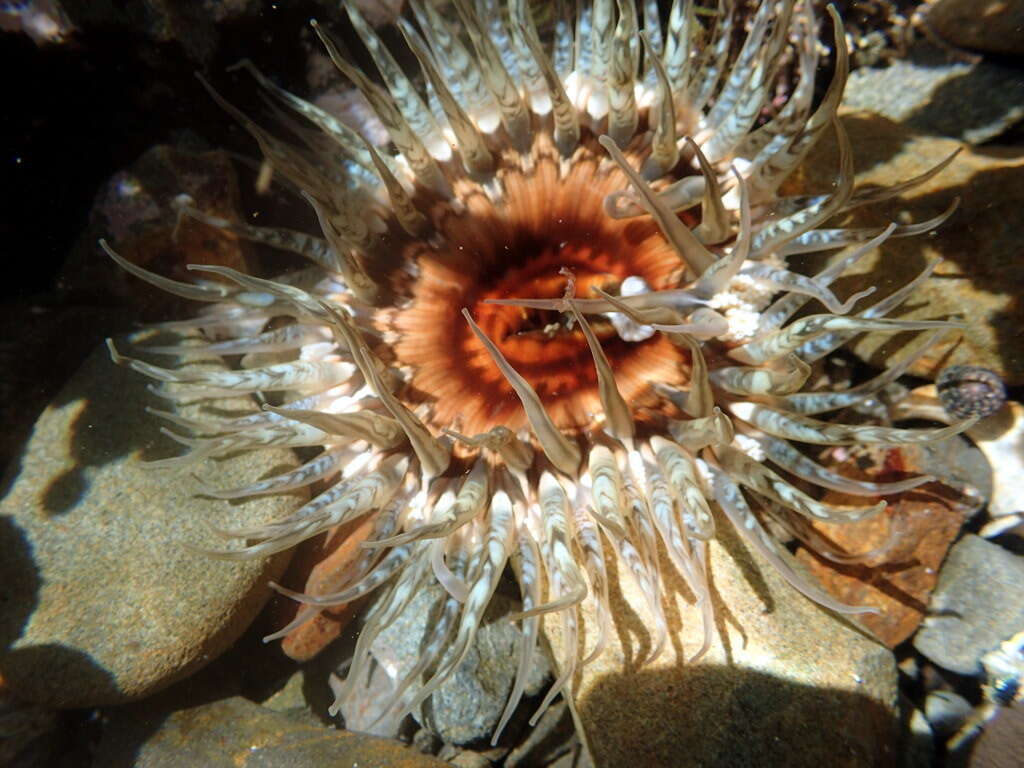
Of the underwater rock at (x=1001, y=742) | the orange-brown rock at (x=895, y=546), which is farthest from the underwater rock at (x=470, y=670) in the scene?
the underwater rock at (x=1001, y=742)

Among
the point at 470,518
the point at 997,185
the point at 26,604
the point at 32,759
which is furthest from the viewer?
the point at 32,759

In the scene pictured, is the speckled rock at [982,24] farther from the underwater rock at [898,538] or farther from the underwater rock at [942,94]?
the underwater rock at [898,538]

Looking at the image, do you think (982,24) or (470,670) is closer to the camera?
(470,670)

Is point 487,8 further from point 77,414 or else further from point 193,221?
point 77,414

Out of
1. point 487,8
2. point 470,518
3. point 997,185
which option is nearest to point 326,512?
point 470,518

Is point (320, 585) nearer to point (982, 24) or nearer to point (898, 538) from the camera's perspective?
point (898, 538)

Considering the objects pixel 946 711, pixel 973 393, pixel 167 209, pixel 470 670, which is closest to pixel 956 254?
pixel 973 393

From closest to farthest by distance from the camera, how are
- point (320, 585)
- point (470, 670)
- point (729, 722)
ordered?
point (729, 722) < point (320, 585) < point (470, 670)
